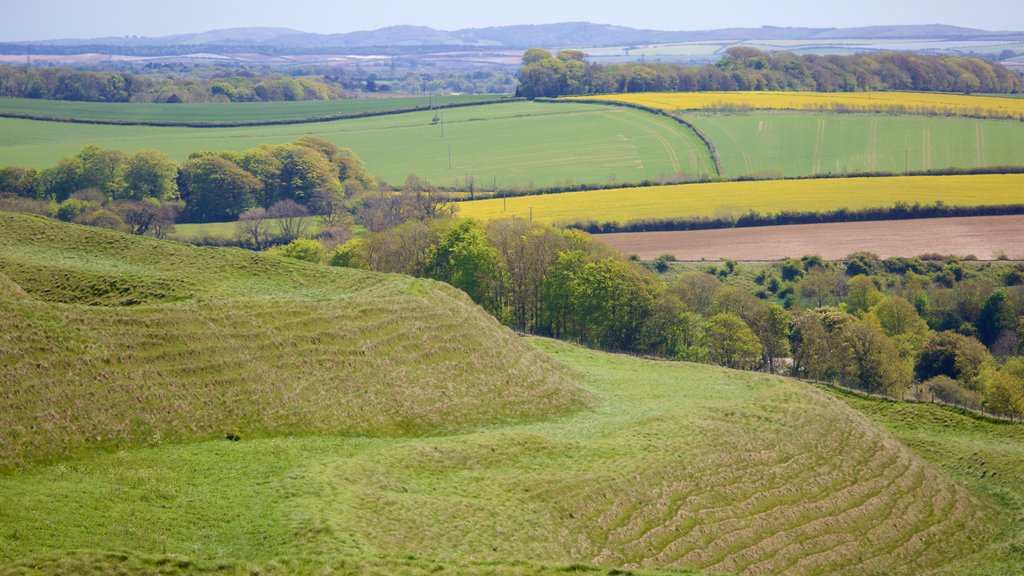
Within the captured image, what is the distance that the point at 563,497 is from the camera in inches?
1389

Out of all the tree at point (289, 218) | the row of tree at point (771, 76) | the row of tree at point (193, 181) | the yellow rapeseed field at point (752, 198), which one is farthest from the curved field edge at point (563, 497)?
the row of tree at point (771, 76)

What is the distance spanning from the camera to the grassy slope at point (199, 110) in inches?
6535

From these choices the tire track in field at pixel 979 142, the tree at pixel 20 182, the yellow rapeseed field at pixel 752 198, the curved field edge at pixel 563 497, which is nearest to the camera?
the curved field edge at pixel 563 497

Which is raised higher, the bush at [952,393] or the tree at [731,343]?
the tree at [731,343]

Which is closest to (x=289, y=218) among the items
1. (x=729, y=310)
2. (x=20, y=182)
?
(x=20, y=182)

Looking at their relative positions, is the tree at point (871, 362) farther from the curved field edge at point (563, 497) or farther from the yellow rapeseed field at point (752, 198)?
the yellow rapeseed field at point (752, 198)

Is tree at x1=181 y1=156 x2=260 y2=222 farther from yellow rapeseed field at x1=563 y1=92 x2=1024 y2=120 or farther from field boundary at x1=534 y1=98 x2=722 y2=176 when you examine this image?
yellow rapeseed field at x1=563 y1=92 x2=1024 y2=120

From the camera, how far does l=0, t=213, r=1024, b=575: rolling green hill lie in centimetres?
2834

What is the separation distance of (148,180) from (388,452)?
304ft

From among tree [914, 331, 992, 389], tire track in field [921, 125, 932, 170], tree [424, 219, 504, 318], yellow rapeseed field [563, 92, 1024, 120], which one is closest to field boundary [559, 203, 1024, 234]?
tire track in field [921, 125, 932, 170]

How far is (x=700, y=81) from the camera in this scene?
184375 mm

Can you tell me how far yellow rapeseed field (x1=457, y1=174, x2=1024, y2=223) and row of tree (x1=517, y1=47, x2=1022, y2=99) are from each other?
70.2 meters

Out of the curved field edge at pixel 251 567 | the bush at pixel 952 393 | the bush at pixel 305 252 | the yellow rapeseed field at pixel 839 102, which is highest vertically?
the yellow rapeseed field at pixel 839 102

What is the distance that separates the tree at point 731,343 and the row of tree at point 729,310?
→ 0.28ft
